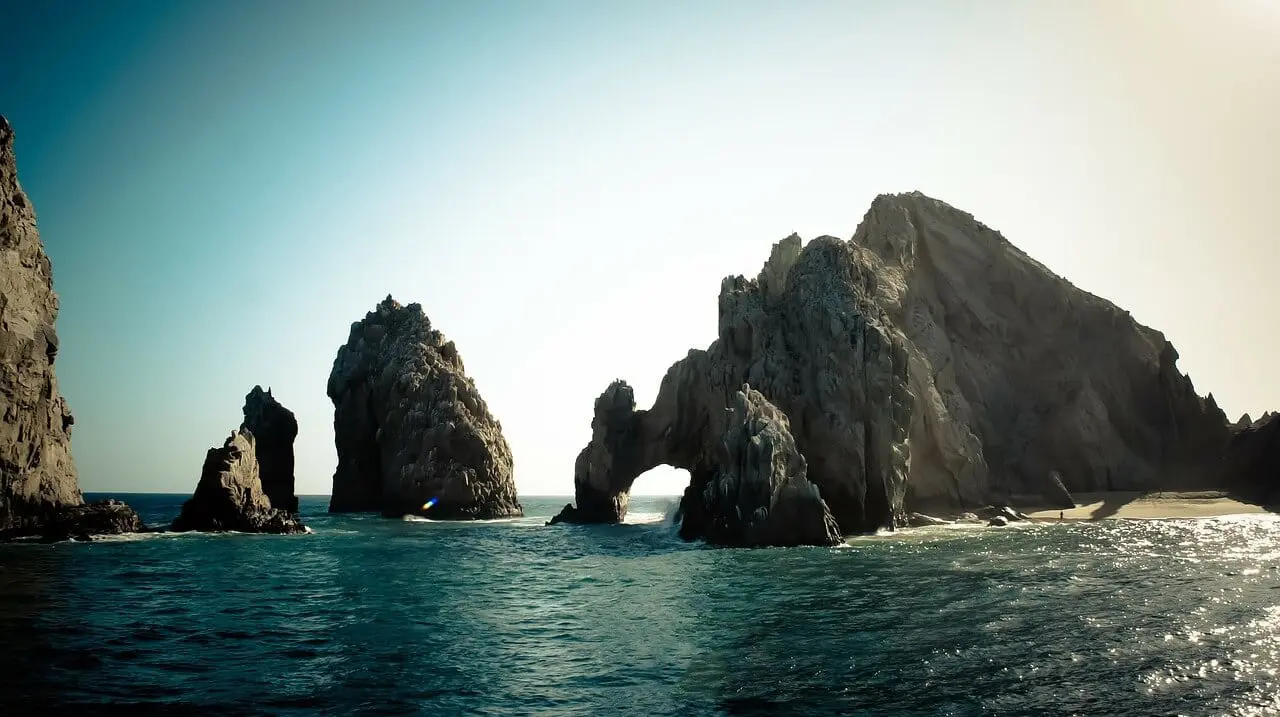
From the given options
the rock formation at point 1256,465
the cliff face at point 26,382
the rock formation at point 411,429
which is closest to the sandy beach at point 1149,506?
the rock formation at point 1256,465

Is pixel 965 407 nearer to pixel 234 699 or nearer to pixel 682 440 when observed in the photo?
pixel 682 440

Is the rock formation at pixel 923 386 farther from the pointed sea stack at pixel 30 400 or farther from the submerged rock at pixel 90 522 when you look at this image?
the pointed sea stack at pixel 30 400

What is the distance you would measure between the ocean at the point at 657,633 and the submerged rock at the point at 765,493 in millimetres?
5988

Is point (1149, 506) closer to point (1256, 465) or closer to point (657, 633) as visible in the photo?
point (1256, 465)

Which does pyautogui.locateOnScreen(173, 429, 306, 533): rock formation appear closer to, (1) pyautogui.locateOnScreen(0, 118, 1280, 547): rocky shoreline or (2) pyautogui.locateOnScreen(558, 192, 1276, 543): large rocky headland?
(1) pyautogui.locateOnScreen(0, 118, 1280, 547): rocky shoreline

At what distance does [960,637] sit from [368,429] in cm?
9459

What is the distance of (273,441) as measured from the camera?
3745 inches

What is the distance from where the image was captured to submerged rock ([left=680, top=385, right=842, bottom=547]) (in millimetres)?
48781

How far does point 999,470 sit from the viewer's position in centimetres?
7988

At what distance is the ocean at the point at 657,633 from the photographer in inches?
625

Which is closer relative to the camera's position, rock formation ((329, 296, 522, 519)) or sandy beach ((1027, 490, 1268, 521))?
sandy beach ((1027, 490, 1268, 521))

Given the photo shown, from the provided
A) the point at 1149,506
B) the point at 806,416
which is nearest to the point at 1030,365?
the point at 1149,506

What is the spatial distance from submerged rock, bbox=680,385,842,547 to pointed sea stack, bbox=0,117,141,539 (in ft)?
152

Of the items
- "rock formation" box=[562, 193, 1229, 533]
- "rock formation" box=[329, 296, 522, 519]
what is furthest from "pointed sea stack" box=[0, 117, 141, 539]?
"rock formation" box=[562, 193, 1229, 533]
